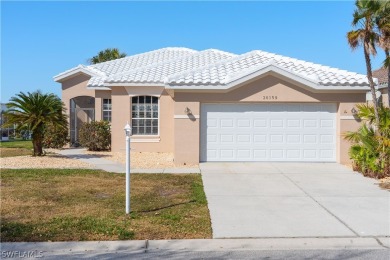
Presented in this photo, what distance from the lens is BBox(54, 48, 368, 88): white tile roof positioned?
15570 millimetres

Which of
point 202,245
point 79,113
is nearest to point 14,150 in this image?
point 79,113

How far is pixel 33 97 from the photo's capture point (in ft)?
53.7

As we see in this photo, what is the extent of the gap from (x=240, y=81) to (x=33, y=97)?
788 cm

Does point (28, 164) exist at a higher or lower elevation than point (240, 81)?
lower

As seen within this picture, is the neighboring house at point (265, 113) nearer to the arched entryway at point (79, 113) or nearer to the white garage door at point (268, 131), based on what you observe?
the white garage door at point (268, 131)

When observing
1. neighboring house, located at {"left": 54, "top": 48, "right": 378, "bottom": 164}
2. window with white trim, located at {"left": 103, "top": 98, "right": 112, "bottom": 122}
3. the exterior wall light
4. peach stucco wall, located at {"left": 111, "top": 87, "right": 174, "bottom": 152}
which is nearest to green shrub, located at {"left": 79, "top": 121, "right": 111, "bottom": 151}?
peach stucco wall, located at {"left": 111, "top": 87, "right": 174, "bottom": 152}

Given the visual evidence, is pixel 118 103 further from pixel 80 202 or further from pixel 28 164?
pixel 80 202

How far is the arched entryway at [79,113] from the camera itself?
80.4ft

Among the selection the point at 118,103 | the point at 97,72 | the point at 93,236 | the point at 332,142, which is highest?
the point at 97,72

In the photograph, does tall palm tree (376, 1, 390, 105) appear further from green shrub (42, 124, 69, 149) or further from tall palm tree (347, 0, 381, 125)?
green shrub (42, 124, 69, 149)

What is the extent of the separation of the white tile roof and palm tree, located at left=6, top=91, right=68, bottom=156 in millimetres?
3477

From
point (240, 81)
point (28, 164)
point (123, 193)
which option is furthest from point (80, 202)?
point (240, 81)

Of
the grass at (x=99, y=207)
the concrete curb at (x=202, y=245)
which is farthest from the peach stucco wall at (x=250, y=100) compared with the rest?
the concrete curb at (x=202, y=245)

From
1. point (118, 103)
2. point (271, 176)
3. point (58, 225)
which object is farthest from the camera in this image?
point (118, 103)
